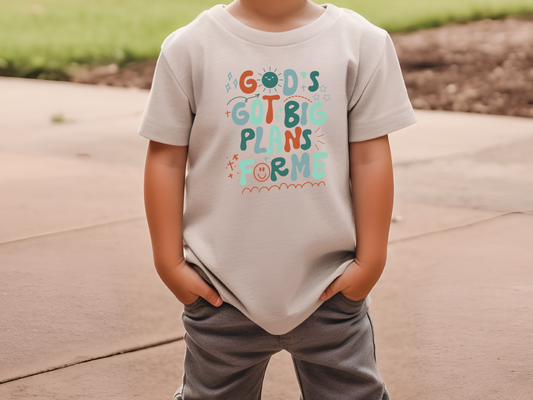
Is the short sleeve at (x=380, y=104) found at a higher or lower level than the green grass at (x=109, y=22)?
higher

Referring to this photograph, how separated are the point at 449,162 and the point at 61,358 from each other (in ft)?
10.5

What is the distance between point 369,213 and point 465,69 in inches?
280

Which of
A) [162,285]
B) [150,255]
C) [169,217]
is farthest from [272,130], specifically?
[150,255]

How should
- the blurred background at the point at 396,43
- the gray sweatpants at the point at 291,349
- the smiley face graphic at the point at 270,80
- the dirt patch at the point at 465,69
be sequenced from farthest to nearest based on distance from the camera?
the blurred background at the point at 396,43 < the dirt patch at the point at 465,69 < the gray sweatpants at the point at 291,349 < the smiley face graphic at the point at 270,80

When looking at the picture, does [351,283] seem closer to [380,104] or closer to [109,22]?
[380,104]

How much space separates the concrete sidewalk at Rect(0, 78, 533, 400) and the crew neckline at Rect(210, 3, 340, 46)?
1.31m

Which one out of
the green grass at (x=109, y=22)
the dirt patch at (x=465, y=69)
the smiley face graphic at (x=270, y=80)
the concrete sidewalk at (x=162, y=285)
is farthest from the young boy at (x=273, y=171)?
the green grass at (x=109, y=22)

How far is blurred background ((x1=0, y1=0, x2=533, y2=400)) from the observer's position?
2.43m

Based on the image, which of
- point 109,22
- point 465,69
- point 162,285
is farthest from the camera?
point 109,22

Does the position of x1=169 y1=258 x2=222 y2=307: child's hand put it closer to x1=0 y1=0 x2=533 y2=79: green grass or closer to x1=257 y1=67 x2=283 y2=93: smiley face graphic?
x1=257 y1=67 x2=283 y2=93: smiley face graphic

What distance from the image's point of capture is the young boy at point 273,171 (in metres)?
1.47

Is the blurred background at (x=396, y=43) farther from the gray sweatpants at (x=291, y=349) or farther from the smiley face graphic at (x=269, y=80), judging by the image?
the smiley face graphic at (x=269, y=80)

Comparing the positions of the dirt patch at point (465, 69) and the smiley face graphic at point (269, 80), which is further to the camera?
the dirt patch at point (465, 69)

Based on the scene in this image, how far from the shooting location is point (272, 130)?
1466mm
